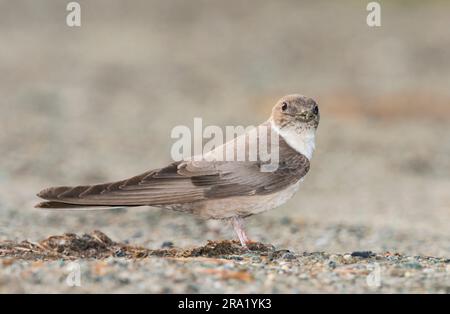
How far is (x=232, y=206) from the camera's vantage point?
841 cm

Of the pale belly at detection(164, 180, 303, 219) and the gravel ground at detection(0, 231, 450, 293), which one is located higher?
the pale belly at detection(164, 180, 303, 219)

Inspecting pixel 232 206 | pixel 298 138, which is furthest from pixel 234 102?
pixel 232 206

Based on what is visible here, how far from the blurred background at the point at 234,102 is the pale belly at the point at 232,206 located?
2325 millimetres

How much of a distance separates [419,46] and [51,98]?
15.2 m

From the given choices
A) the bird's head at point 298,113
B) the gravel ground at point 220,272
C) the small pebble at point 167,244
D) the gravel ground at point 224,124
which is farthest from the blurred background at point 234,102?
the gravel ground at point 220,272

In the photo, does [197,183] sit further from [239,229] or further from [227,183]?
[239,229]

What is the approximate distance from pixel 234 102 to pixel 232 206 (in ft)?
54.7

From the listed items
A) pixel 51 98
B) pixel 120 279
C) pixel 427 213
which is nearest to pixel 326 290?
pixel 120 279

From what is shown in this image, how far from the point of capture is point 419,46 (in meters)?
33.5

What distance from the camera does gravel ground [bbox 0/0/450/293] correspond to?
740 centimetres

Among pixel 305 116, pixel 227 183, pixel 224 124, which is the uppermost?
pixel 305 116

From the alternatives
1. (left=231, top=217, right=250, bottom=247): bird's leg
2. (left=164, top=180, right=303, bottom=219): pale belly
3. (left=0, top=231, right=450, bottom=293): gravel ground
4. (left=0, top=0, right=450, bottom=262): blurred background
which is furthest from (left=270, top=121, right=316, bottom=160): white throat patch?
(left=0, top=0, right=450, bottom=262): blurred background

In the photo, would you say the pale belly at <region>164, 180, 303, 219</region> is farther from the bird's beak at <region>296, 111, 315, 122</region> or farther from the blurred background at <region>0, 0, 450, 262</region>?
the blurred background at <region>0, 0, 450, 262</region>

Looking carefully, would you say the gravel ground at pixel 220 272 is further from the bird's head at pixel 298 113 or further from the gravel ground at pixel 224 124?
the bird's head at pixel 298 113
